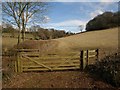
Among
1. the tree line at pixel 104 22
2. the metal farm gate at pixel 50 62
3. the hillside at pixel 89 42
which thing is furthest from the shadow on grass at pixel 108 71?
the tree line at pixel 104 22

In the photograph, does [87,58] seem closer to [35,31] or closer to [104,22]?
[35,31]

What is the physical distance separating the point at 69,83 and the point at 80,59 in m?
3.67

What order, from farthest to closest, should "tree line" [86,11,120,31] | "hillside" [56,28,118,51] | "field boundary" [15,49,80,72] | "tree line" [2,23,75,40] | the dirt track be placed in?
1. "tree line" [86,11,120,31]
2. "tree line" [2,23,75,40]
3. "hillside" [56,28,118,51]
4. "field boundary" [15,49,80,72]
5. the dirt track

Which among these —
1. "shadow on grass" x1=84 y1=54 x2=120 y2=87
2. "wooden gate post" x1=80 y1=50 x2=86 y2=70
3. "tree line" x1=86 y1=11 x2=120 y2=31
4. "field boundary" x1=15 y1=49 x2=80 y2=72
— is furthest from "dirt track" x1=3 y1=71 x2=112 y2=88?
"tree line" x1=86 y1=11 x2=120 y2=31

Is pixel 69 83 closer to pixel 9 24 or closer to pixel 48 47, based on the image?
pixel 48 47

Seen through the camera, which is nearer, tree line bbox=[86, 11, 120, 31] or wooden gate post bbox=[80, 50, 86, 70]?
wooden gate post bbox=[80, 50, 86, 70]

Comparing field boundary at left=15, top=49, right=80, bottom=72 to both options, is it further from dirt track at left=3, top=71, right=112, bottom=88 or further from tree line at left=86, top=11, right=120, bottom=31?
tree line at left=86, top=11, right=120, bottom=31

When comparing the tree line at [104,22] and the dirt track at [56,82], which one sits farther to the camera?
the tree line at [104,22]

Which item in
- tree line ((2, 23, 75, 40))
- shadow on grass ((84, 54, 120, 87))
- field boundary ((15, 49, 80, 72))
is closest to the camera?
shadow on grass ((84, 54, 120, 87))

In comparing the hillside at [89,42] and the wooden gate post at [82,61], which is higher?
the hillside at [89,42]

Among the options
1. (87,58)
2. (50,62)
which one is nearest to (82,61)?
(87,58)

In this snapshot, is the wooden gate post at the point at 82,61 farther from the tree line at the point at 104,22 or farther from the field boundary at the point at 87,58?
the tree line at the point at 104,22

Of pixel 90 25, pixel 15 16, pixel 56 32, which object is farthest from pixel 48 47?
pixel 90 25

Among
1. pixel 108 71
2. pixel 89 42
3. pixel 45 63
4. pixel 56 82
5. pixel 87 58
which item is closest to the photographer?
pixel 108 71
